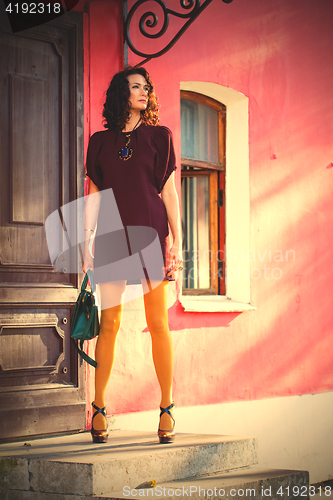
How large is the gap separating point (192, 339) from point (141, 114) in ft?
6.88

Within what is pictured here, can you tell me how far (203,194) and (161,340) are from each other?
2.65 m

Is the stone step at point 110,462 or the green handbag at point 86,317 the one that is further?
the green handbag at point 86,317

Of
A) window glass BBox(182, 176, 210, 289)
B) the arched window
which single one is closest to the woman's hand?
the arched window

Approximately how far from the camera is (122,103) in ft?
10.8

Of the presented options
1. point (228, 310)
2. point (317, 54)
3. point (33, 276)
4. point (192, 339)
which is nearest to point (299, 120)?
point (317, 54)

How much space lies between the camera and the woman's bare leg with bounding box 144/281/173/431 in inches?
125

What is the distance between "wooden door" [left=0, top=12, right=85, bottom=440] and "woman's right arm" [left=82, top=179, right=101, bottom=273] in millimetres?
714

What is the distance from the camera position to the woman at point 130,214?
10.4 feet

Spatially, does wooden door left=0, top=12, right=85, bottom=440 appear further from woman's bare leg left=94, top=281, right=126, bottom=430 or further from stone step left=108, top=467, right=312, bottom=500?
stone step left=108, top=467, right=312, bottom=500

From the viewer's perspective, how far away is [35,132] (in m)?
3.93

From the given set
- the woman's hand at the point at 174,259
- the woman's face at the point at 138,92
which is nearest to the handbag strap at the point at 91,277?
the woman's hand at the point at 174,259

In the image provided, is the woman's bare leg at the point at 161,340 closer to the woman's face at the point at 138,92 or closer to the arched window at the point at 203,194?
the woman's face at the point at 138,92

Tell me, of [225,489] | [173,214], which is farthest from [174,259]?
[225,489]

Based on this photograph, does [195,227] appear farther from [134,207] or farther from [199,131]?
[134,207]
